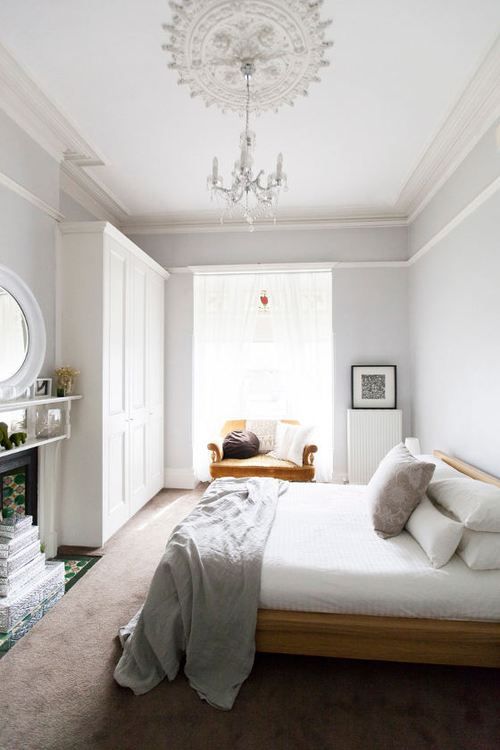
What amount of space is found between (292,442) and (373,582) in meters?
2.50

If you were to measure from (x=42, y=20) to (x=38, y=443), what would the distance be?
238cm

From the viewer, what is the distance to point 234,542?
2.11 metres

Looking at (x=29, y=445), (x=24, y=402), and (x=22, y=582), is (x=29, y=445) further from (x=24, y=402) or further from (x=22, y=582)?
(x=22, y=582)

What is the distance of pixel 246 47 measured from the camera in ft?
7.29

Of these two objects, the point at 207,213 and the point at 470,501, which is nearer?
the point at 470,501

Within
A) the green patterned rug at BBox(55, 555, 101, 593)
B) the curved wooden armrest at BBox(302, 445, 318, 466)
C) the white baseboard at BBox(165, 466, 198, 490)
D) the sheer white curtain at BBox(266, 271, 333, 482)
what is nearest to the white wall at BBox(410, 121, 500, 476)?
the sheer white curtain at BBox(266, 271, 333, 482)

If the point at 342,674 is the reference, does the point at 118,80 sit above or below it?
above

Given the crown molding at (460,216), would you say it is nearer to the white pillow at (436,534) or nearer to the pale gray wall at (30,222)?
the white pillow at (436,534)

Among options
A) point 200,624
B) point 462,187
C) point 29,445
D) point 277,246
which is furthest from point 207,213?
point 200,624

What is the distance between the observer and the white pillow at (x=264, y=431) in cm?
460

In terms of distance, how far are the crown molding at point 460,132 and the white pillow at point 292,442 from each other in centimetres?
252

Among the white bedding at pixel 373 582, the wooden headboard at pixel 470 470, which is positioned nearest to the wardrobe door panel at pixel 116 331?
the white bedding at pixel 373 582

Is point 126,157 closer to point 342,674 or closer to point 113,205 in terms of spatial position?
point 113,205

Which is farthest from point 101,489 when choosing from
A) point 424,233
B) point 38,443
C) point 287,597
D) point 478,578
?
point 424,233
